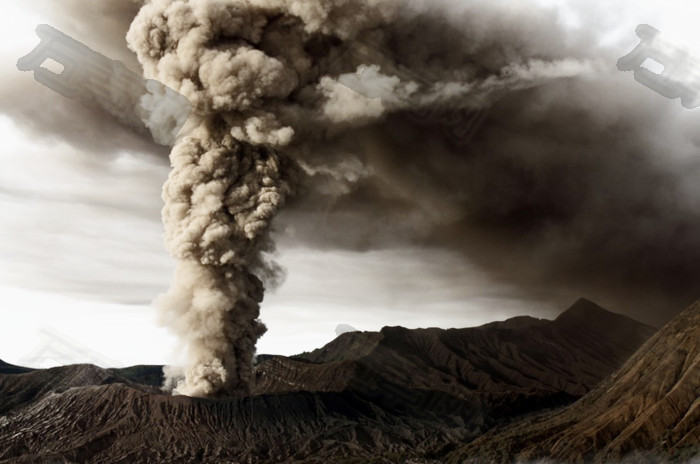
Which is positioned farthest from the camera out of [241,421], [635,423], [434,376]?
[434,376]

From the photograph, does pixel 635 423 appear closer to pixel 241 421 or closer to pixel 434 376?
pixel 241 421

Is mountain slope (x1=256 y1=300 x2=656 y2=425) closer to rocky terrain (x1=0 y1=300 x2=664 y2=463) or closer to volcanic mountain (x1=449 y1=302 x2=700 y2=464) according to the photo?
rocky terrain (x1=0 y1=300 x2=664 y2=463)

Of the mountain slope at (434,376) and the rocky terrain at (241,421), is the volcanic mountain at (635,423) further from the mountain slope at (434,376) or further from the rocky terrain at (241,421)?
the mountain slope at (434,376)

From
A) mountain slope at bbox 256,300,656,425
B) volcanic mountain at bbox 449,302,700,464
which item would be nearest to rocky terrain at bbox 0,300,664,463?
mountain slope at bbox 256,300,656,425

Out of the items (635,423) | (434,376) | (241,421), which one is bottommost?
(635,423)

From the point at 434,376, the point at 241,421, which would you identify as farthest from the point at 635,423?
the point at 434,376

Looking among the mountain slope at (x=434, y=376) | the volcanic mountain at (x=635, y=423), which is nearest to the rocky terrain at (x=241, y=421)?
the mountain slope at (x=434, y=376)

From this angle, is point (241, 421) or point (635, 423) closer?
point (635, 423)

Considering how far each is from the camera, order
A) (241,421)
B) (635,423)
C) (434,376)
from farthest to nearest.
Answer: (434,376) → (241,421) → (635,423)

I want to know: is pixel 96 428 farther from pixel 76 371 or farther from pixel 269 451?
pixel 76 371
